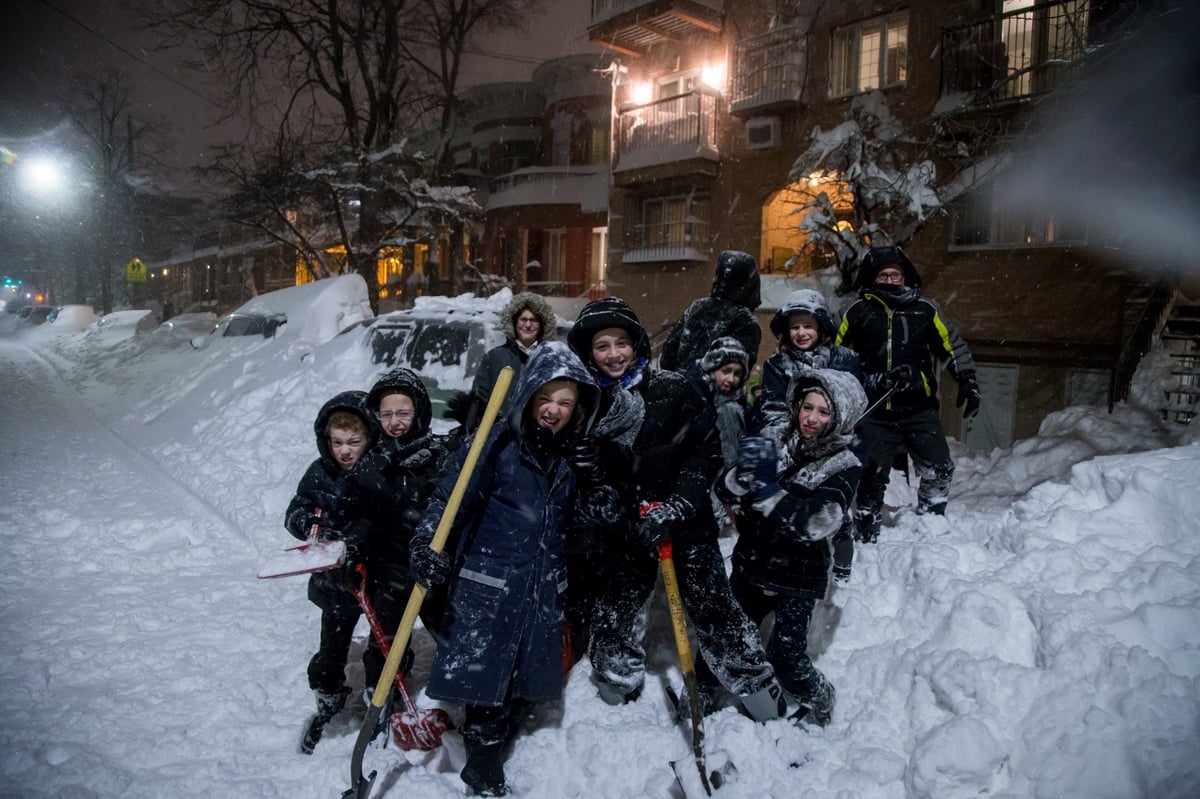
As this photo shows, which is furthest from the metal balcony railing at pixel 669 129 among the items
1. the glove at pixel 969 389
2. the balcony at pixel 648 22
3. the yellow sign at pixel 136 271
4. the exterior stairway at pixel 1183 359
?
the yellow sign at pixel 136 271

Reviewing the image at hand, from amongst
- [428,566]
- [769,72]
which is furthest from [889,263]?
[769,72]

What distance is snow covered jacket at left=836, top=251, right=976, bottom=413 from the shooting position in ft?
14.5

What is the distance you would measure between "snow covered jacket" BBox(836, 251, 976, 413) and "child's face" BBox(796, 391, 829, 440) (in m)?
1.53

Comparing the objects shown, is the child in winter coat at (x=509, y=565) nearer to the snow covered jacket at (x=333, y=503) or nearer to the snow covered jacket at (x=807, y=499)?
the snow covered jacket at (x=333, y=503)

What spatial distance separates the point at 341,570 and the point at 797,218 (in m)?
12.6

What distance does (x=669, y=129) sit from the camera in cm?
1509

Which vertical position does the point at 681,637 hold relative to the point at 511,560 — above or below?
below

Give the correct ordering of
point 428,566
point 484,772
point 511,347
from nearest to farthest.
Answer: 1. point 428,566
2. point 484,772
3. point 511,347

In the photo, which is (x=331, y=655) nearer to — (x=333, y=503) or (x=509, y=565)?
(x=333, y=503)

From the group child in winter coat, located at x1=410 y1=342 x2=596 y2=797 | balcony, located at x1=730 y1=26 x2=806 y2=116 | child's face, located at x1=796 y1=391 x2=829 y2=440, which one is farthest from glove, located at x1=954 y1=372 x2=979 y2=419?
balcony, located at x1=730 y1=26 x2=806 y2=116

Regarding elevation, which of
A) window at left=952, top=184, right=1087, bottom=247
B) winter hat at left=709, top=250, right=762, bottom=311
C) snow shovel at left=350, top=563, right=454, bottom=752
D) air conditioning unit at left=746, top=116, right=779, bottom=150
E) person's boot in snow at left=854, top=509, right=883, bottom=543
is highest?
air conditioning unit at left=746, top=116, right=779, bottom=150

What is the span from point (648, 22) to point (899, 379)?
44.9ft

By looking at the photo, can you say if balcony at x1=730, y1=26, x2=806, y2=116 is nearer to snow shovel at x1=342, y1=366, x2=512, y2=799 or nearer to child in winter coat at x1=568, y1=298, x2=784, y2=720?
child in winter coat at x1=568, y1=298, x2=784, y2=720

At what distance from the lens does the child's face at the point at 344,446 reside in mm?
3297
